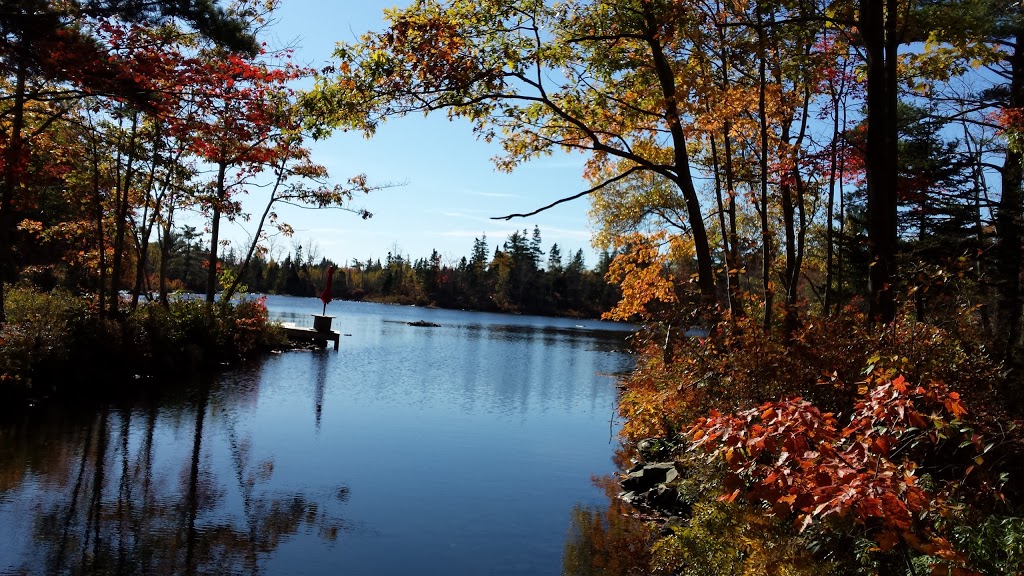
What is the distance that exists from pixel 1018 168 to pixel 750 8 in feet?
24.6

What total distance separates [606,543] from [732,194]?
6972 mm

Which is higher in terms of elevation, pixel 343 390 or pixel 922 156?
pixel 922 156

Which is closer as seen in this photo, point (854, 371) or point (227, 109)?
point (854, 371)

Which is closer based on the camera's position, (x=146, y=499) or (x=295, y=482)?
(x=146, y=499)

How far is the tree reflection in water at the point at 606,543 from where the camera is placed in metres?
5.97

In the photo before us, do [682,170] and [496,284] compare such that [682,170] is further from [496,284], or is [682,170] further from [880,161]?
[496,284]

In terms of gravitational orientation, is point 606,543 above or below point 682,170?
below

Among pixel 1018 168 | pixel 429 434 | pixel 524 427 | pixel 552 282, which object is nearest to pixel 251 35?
pixel 429 434

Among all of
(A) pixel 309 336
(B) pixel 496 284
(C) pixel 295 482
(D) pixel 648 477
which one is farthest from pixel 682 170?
(B) pixel 496 284

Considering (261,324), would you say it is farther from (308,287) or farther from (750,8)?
(308,287)

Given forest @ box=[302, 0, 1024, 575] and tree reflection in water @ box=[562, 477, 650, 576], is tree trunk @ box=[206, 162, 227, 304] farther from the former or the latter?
tree reflection in water @ box=[562, 477, 650, 576]

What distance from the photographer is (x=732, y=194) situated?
37.3 ft

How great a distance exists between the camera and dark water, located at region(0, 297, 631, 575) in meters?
5.67

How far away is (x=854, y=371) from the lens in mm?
5691
